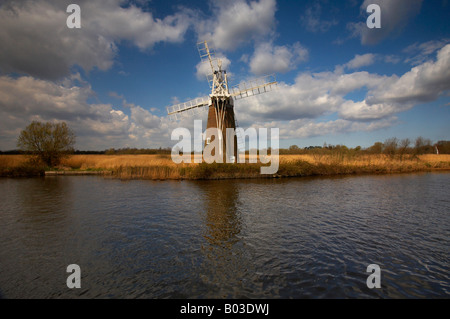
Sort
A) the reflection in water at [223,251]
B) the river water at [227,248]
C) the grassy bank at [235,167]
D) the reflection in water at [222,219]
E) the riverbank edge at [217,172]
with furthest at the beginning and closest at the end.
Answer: the grassy bank at [235,167]
the riverbank edge at [217,172]
the reflection in water at [222,219]
the reflection in water at [223,251]
the river water at [227,248]

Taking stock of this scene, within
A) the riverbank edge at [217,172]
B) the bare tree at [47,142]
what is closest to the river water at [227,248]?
the riverbank edge at [217,172]

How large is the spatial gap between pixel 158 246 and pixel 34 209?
6.89 meters

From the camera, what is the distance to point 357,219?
752 centimetres

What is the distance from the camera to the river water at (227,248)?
3914 mm

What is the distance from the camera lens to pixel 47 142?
78.8 feet

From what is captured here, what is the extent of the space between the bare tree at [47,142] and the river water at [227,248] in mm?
17311

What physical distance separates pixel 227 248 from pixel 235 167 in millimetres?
12763

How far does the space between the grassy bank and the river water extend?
8.07 m

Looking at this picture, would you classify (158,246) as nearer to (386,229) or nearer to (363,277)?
(363,277)

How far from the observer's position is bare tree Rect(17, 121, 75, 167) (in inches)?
914

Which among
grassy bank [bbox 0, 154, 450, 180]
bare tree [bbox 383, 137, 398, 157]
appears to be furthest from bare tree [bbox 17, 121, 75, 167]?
bare tree [bbox 383, 137, 398, 157]

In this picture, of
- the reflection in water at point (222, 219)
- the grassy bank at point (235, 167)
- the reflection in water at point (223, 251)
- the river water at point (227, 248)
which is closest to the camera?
the river water at point (227, 248)

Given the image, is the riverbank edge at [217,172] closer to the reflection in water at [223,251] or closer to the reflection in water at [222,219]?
the reflection in water at [222,219]
